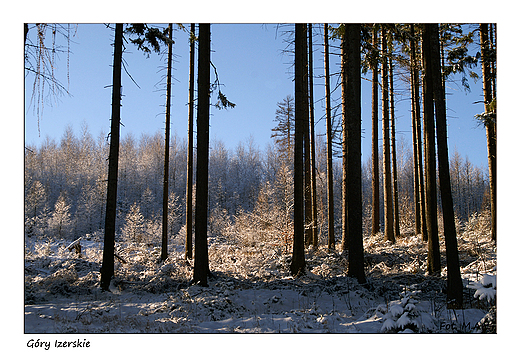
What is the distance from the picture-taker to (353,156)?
7441 mm

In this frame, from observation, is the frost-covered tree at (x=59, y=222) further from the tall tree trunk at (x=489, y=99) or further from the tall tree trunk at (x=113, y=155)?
the tall tree trunk at (x=489, y=99)

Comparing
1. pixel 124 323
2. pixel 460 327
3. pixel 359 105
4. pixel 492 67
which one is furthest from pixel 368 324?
pixel 492 67

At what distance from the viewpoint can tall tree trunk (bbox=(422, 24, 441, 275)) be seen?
5.99m

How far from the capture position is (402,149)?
152 feet

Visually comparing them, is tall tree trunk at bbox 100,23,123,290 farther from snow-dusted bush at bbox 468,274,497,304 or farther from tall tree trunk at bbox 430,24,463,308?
snow-dusted bush at bbox 468,274,497,304

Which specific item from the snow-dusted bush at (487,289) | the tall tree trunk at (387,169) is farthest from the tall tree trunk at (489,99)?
the snow-dusted bush at (487,289)

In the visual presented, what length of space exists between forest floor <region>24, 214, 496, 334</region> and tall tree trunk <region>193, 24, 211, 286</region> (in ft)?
1.95

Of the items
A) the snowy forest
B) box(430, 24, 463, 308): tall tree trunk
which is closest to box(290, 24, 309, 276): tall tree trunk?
the snowy forest

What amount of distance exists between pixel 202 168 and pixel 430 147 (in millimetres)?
5580

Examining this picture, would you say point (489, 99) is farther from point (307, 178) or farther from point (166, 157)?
point (166, 157)

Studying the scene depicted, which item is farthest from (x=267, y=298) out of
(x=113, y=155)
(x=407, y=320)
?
(x=113, y=155)

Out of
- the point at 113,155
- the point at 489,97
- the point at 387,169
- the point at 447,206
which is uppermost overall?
the point at 489,97

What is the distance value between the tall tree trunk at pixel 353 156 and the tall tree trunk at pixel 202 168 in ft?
12.6
